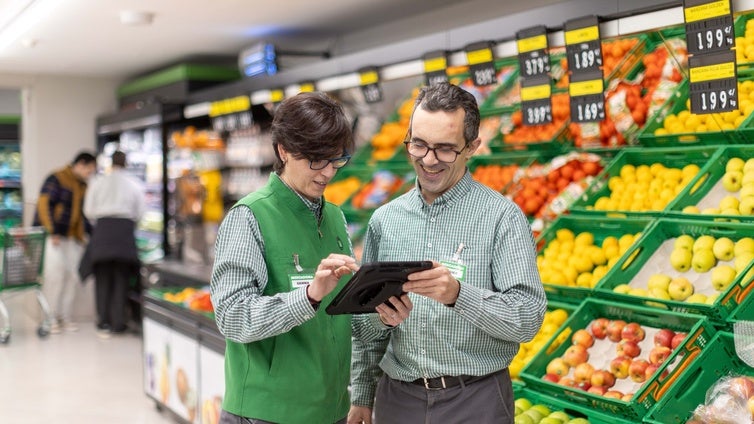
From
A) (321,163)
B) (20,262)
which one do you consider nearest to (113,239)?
(20,262)

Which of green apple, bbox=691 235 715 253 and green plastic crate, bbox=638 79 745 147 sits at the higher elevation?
green plastic crate, bbox=638 79 745 147

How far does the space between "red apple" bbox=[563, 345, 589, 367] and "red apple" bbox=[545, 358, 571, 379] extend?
16 millimetres

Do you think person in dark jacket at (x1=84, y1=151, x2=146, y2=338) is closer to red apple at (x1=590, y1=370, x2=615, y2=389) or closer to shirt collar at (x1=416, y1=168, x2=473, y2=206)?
red apple at (x1=590, y1=370, x2=615, y2=389)

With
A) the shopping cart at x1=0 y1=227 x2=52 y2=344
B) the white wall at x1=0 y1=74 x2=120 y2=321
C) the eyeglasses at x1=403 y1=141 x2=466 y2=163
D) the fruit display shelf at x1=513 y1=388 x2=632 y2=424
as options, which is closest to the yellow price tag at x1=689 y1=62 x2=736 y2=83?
the fruit display shelf at x1=513 y1=388 x2=632 y2=424

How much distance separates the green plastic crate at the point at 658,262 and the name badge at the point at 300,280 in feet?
5.20

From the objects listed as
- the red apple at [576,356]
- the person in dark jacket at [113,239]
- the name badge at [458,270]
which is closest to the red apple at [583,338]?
the red apple at [576,356]

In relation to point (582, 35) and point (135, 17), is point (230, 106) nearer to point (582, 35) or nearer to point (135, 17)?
point (135, 17)

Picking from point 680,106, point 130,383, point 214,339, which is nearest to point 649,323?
point 680,106

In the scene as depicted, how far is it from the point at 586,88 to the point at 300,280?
225 centimetres

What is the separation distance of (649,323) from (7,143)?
1604 centimetres

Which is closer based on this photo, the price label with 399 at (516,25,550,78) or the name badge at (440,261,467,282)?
the name badge at (440,261,467,282)

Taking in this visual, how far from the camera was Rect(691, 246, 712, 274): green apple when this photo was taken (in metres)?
3.43

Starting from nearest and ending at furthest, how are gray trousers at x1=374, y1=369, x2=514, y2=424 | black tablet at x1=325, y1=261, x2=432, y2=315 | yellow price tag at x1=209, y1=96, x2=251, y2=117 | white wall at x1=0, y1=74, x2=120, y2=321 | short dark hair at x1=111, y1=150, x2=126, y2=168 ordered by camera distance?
black tablet at x1=325, y1=261, x2=432, y2=315
gray trousers at x1=374, y1=369, x2=514, y2=424
yellow price tag at x1=209, y1=96, x2=251, y2=117
short dark hair at x1=111, y1=150, x2=126, y2=168
white wall at x1=0, y1=74, x2=120, y2=321

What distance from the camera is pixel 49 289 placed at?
9.84 metres
